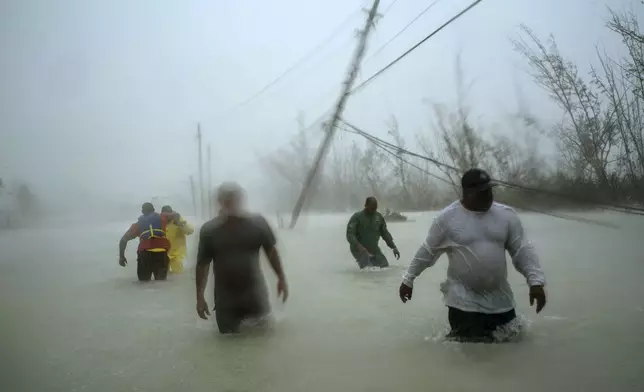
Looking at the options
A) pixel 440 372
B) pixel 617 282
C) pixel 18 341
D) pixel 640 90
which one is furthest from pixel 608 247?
pixel 18 341

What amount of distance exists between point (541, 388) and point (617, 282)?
4.25 m

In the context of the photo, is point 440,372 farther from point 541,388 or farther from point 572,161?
point 572,161

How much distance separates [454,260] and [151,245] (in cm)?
607

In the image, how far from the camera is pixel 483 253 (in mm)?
3732

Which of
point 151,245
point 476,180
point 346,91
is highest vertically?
point 346,91

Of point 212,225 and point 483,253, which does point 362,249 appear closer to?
point 212,225

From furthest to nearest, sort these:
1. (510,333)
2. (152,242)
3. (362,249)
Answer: (152,242) → (362,249) → (510,333)

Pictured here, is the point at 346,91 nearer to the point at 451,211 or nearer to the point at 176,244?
the point at 176,244

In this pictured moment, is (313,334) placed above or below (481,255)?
below

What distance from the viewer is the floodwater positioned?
3537 millimetres

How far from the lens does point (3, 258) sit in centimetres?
490

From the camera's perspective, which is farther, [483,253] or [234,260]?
[234,260]

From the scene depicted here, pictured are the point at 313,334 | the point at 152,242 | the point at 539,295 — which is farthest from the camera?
the point at 152,242

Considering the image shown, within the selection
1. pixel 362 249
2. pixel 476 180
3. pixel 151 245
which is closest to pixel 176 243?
pixel 151 245
